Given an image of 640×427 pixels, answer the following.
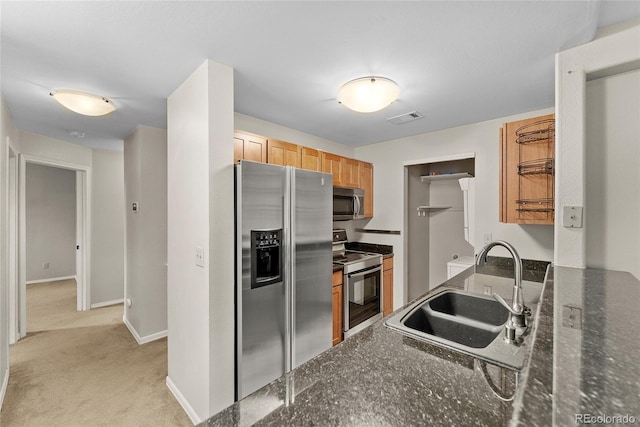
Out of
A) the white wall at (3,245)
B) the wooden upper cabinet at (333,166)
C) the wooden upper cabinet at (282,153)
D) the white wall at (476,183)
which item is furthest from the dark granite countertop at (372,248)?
the white wall at (3,245)

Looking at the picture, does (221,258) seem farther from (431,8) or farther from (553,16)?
(553,16)

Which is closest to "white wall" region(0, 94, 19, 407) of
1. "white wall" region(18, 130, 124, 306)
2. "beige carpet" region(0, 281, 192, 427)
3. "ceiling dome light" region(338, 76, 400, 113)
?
"beige carpet" region(0, 281, 192, 427)

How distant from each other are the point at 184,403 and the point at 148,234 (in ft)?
6.08

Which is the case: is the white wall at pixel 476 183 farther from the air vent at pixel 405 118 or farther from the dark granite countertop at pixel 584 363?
the dark granite countertop at pixel 584 363

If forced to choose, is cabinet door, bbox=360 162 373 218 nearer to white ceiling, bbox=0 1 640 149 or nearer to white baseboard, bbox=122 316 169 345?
white ceiling, bbox=0 1 640 149

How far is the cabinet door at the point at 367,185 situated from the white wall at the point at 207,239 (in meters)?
2.24

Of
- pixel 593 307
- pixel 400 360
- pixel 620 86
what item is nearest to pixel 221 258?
pixel 400 360

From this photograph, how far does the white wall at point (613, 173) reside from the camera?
149cm

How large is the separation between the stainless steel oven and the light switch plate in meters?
1.82

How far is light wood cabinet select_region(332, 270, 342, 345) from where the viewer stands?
2.78 meters

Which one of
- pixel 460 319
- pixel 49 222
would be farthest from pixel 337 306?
pixel 49 222

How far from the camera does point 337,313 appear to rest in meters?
2.81

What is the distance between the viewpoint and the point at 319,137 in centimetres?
362

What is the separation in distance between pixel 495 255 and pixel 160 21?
10.6 ft
